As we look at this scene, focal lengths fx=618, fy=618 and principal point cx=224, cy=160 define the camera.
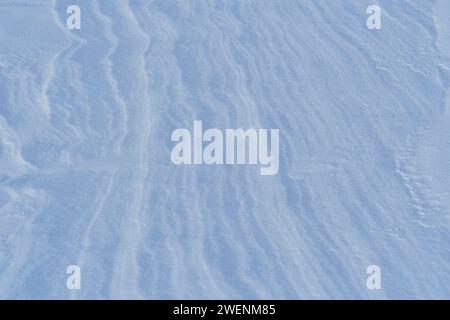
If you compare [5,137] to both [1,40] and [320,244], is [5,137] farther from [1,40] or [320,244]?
[320,244]

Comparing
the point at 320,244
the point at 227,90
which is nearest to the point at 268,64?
the point at 227,90

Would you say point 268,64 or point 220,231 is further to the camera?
point 268,64

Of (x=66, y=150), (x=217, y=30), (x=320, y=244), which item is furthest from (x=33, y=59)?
(x=320, y=244)
